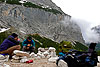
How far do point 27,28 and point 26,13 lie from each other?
10.3 metres

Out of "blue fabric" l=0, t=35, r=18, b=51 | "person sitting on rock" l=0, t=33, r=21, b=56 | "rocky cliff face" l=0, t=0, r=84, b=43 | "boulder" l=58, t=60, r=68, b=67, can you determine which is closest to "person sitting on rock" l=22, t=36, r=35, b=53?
"person sitting on rock" l=0, t=33, r=21, b=56

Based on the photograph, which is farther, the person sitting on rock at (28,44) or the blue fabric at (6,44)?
the person sitting on rock at (28,44)

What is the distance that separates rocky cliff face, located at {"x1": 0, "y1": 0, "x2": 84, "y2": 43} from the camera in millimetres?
61219

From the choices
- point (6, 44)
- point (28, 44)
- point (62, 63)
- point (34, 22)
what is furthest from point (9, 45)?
point (34, 22)

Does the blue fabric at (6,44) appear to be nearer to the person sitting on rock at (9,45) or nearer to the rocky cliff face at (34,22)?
the person sitting on rock at (9,45)

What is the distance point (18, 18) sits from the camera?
6719 centimetres

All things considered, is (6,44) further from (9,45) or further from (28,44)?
(28,44)

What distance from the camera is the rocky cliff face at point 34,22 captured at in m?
61.2

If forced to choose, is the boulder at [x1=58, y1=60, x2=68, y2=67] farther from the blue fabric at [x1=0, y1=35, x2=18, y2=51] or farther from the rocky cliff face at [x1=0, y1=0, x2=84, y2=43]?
the rocky cliff face at [x1=0, y1=0, x2=84, y2=43]

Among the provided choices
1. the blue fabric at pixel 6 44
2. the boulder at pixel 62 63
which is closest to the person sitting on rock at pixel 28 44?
the blue fabric at pixel 6 44

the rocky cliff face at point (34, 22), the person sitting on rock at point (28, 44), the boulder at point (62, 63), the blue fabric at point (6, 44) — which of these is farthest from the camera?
the rocky cliff face at point (34, 22)

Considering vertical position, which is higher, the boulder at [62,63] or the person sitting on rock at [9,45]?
the person sitting on rock at [9,45]

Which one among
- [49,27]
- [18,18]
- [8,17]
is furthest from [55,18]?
[8,17]

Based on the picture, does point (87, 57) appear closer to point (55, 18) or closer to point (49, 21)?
point (49, 21)
